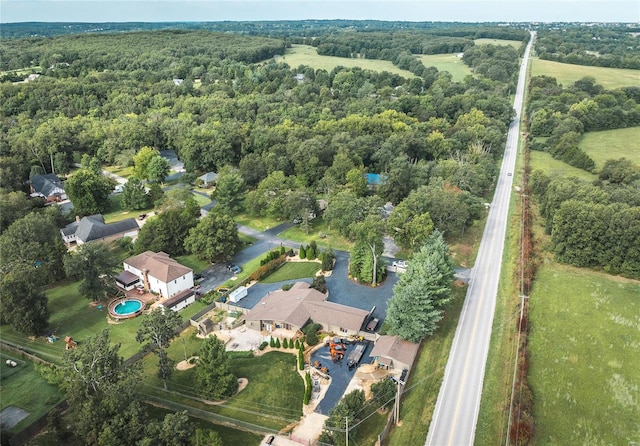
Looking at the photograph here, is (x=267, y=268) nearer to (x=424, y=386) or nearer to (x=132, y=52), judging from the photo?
(x=424, y=386)

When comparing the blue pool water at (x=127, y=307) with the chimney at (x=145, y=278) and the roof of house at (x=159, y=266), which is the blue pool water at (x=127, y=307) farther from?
the roof of house at (x=159, y=266)

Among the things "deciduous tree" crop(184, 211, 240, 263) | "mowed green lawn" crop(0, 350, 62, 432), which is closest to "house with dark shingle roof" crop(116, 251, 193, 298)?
"deciduous tree" crop(184, 211, 240, 263)

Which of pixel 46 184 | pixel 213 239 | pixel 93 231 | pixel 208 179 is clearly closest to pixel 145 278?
pixel 213 239

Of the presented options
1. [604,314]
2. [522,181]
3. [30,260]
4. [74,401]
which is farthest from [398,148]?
[74,401]

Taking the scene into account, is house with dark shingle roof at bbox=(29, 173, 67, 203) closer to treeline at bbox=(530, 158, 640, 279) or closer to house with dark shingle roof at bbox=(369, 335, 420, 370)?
house with dark shingle roof at bbox=(369, 335, 420, 370)

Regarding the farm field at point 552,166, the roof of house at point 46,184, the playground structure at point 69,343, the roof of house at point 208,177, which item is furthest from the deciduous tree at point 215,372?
the farm field at point 552,166
